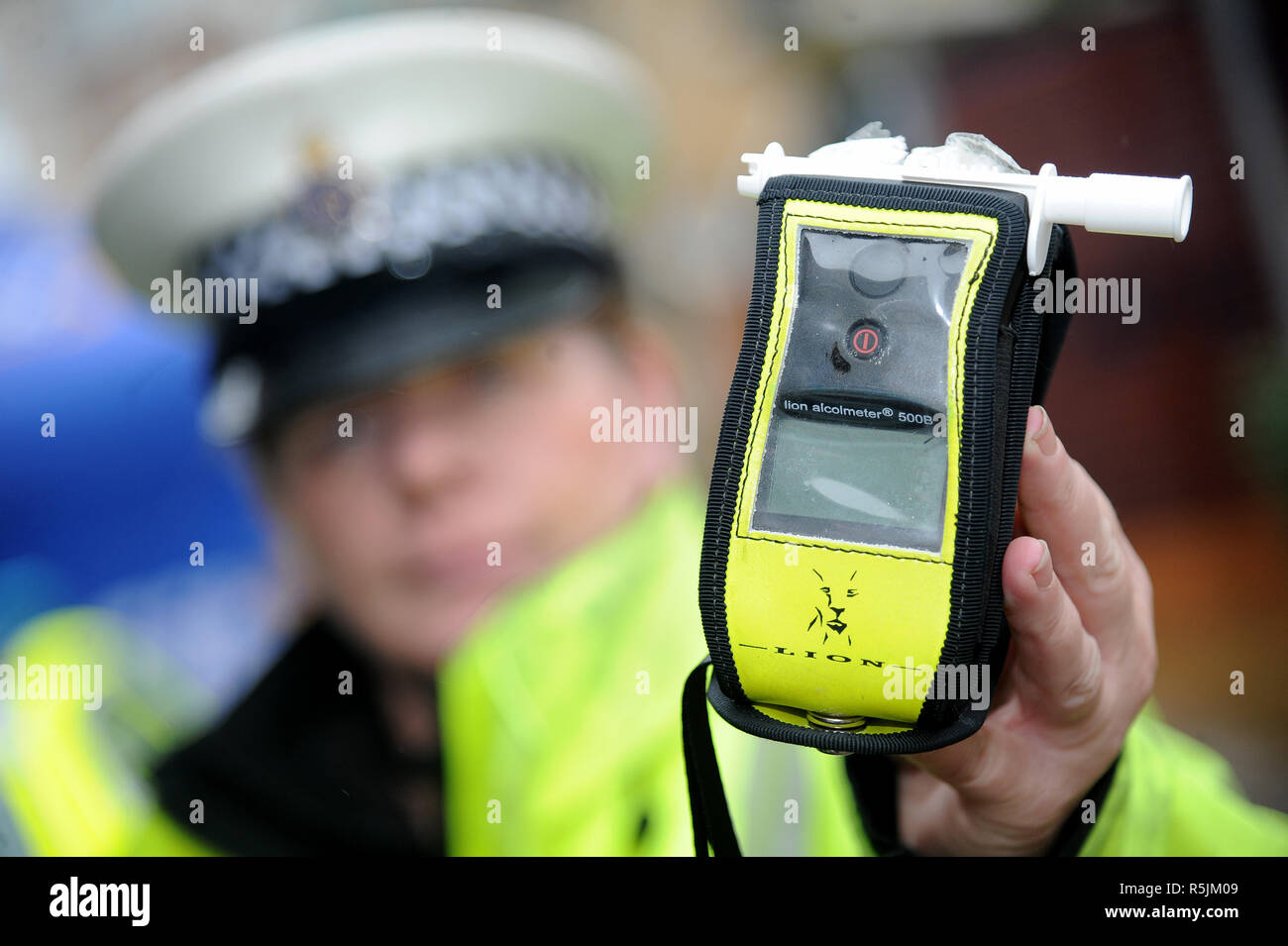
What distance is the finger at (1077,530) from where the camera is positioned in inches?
16.9

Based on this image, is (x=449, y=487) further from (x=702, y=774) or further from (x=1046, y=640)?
(x=1046, y=640)

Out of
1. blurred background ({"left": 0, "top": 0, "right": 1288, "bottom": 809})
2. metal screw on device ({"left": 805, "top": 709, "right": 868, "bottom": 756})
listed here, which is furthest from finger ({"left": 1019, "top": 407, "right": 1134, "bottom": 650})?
blurred background ({"left": 0, "top": 0, "right": 1288, "bottom": 809})

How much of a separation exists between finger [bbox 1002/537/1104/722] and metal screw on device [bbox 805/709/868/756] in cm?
7

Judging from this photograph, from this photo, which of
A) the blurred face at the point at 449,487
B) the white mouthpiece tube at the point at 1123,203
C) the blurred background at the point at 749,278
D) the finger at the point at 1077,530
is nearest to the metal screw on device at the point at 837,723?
the finger at the point at 1077,530

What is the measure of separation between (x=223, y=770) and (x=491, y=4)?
1.01 m

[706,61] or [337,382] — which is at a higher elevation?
[706,61]

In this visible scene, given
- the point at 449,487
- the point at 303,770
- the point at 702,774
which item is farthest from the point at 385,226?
the point at 702,774

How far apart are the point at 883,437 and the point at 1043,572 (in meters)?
0.08

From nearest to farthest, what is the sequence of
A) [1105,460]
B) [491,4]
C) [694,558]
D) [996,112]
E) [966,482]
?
1. [966,482]
2. [694,558]
3. [491,4]
4. [996,112]
5. [1105,460]

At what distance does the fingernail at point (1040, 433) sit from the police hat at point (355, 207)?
0.61m

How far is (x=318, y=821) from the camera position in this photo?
954 mm

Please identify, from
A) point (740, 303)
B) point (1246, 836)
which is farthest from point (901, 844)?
point (740, 303)

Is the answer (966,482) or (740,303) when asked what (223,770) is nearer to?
(966,482)

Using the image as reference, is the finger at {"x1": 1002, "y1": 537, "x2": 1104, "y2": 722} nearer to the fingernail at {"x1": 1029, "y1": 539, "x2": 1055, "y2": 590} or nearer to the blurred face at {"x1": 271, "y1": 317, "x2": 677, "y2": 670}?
the fingernail at {"x1": 1029, "y1": 539, "x2": 1055, "y2": 590}
